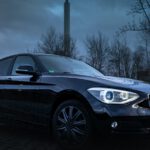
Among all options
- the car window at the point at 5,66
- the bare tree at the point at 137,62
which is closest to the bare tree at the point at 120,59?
the bare tree at the point at 137,62

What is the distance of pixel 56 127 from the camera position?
656 centimetres

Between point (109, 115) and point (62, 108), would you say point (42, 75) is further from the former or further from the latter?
point (109, 115)

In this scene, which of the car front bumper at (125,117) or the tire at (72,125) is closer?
the car front bumper at (125,117)

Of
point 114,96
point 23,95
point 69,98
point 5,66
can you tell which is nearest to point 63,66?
point 23,95

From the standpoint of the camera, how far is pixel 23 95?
290 inches

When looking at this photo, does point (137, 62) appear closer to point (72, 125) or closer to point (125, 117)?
point (72, 125)

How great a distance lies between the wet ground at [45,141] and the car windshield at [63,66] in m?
1.00

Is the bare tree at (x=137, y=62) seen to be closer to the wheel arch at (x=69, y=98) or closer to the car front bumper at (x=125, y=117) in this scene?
the wheel arch at (x=69, y=98)

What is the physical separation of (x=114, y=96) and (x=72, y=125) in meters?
0.74

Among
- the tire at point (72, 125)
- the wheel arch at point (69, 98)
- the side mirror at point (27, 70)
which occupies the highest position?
the side mirror at point (27, 70)

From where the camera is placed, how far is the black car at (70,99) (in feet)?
19.4

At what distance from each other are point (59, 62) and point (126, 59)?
41044mm

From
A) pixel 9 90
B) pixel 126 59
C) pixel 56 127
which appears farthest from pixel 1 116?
pixel 126 59

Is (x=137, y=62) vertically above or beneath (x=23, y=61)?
above
